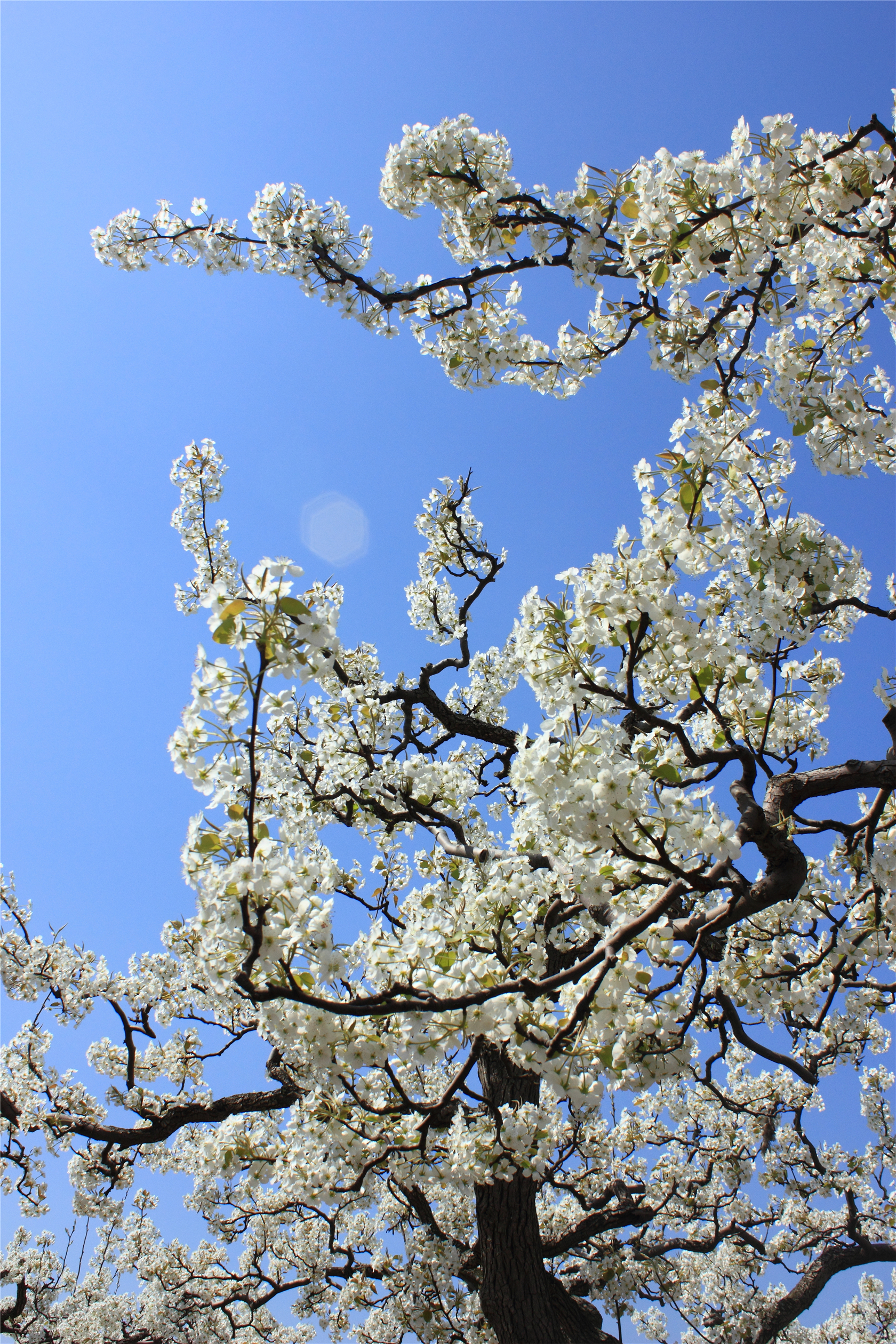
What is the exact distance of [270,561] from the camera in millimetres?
2324

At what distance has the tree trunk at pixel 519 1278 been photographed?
5.39 m

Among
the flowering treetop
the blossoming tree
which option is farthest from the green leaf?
the flowering treetop

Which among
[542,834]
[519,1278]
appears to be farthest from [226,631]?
[519,1278]

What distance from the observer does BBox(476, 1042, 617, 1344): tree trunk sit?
17.7 feet

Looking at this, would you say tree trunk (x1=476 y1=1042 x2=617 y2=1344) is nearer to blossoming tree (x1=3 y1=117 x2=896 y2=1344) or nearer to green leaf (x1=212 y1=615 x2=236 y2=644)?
blossoming tree (x1=3 y1=117 x2=896 y2=1344)

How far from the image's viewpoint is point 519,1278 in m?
5.51

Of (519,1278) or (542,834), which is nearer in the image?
(542,834)

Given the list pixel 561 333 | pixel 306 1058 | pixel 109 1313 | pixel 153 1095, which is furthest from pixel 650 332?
pixel 109 1313

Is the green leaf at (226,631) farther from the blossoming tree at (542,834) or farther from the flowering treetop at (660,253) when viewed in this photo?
the flowering treetop at (660,253)

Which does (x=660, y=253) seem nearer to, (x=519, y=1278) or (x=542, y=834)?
(x=542, y=834)

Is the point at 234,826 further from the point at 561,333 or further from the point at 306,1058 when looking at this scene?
the point at 561,333

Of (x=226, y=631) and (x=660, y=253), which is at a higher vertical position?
(x=660, y=253)

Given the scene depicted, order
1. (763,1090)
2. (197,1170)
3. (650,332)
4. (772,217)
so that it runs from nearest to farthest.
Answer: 1. (772,217)
2. (650,332)
3. (197,1170)
4. (763,1090)

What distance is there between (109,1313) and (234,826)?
15871 mm
